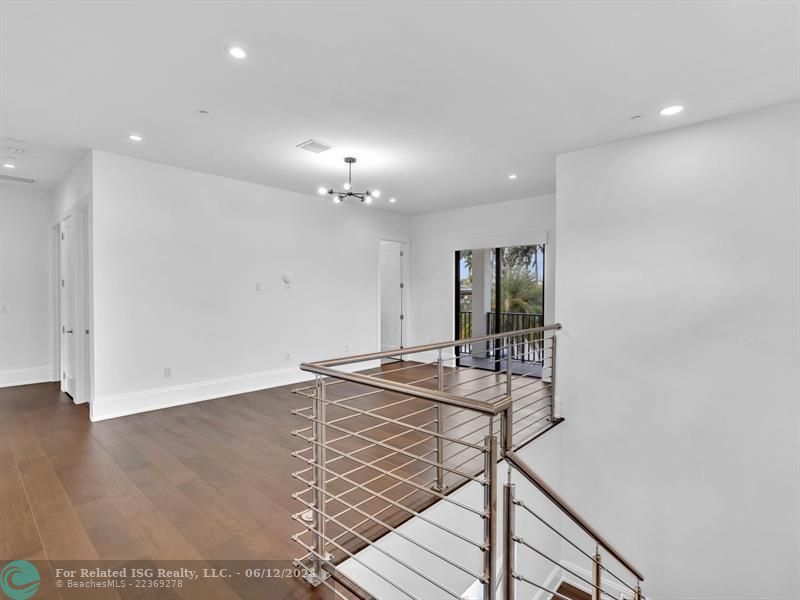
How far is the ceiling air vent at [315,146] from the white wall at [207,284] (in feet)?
5.82

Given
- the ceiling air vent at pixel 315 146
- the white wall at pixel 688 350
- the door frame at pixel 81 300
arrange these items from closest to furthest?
the white wall at pixel 688 350, the ceiling air vent at pixel 315 146, the door frame at pixel 81 300

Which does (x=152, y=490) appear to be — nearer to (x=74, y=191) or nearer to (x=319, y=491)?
(x=319, y=491)

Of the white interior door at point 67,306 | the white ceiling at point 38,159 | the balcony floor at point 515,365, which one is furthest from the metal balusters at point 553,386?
the white interior door at point 67,306

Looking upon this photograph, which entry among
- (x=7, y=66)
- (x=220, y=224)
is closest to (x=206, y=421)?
(x=220, y=224)

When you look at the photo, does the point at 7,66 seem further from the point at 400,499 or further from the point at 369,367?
the point at 369,367

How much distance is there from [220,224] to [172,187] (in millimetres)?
677

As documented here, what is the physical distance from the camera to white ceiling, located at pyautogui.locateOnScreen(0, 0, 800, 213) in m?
2.09

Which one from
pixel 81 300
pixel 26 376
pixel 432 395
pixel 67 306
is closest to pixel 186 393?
pixel 81 300

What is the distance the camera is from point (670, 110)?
10.4 ft

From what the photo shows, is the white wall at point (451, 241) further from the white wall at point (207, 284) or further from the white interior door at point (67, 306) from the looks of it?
the white interior door at point (67, 306)

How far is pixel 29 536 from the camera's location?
222 cm

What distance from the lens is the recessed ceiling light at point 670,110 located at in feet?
10.3

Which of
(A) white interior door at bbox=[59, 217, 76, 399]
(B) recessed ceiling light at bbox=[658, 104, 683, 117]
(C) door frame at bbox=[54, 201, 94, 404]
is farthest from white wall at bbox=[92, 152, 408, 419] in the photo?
(B) recessed ceiling light at bbox=[658, 104, 683, 117]

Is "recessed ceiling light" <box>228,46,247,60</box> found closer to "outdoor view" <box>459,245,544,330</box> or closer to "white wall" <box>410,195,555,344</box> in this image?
"white wall" <box>410,195,555,344</box>
